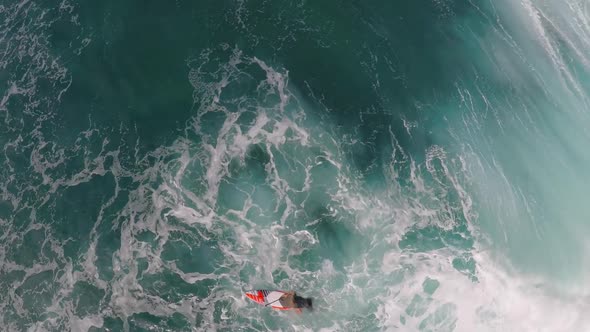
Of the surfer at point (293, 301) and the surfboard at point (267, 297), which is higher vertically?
the surfer at point (293, 301)

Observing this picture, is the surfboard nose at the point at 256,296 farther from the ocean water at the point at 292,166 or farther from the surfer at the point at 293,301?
the surfer at the point at 293,301

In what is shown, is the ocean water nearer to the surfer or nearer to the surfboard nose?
the surfer

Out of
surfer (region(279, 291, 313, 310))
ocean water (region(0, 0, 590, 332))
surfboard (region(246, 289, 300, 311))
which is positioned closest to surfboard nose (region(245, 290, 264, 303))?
surfboard (region(246, 289, 300, 311))

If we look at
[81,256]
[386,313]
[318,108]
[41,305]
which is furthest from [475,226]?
[41,305]

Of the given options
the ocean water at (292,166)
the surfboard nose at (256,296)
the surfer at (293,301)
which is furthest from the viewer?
the ocean water at (292,166)

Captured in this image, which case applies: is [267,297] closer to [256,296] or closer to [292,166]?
[256,296]

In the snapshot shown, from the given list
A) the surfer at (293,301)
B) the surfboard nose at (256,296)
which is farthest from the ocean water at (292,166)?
the surfboard nose at (256,296)
